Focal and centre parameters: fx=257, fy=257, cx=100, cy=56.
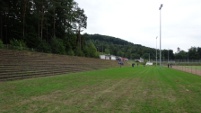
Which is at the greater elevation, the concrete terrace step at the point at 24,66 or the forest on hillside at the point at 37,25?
the forest on hillside at the point at 37,25

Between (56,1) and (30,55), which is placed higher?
(56,1)

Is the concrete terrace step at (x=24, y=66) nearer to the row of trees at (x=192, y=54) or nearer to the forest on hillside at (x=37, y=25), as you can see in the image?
the forest on hillside at (x=37, y=25)

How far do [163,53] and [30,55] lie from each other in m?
180

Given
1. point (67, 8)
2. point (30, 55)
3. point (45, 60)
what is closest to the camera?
point (30, 55)

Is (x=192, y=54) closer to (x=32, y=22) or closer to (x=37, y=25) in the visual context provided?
(x=37, y=25)

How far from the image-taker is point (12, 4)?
48125 mm

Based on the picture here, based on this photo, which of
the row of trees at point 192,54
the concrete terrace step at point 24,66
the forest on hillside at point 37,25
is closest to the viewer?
the concrete terrace step at point 24,66

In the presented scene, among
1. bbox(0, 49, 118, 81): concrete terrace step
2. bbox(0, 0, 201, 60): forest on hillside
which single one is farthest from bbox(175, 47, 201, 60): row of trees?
bbox(0, 49, 118, 81): concrete terrace step

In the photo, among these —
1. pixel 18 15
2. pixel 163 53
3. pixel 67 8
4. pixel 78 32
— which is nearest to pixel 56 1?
pixel 67 8

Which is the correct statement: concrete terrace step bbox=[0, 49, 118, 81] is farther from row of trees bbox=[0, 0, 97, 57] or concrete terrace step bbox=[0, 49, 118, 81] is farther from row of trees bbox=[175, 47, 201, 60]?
row of trees bbox=[175, 47, 201, 60]

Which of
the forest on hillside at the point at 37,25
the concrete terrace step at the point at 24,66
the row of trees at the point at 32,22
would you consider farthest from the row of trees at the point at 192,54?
the concrete terrace step at the point at 24,66

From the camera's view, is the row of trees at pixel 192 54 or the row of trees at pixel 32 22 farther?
the row of trees at pixel 192 54

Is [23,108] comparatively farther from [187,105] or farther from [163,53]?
[163,53]

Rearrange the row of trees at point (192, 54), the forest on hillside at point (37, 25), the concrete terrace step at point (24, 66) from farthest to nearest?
the row of trees at point (192, 54) < the forest on hillside at point (37, 25) < the concrete terrace step at point (24, 66)
